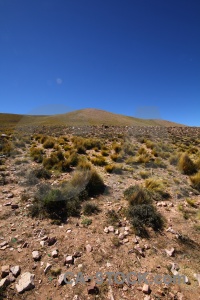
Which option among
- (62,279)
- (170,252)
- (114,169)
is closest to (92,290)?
(62,279)

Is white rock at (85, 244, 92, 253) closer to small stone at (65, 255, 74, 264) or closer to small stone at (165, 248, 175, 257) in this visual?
small stone at (65, 255, 74, 264)

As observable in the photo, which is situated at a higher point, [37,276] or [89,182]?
[89,182]

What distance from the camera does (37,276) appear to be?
10.7 feet

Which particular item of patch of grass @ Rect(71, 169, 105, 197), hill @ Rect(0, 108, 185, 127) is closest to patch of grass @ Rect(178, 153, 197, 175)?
patch of grass @ Rect(71, 169, 105, 197)

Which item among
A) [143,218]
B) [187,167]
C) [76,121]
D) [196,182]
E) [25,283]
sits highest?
[76,121]

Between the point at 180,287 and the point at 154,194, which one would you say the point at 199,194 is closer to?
the point at 154,194

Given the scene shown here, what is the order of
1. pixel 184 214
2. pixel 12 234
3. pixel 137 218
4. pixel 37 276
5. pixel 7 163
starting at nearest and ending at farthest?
pixel 37 276 < pixel 12 234 < pixel 137 218 < pixel 184 214 < pixel 7 163

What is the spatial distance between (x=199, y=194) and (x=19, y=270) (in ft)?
23.3

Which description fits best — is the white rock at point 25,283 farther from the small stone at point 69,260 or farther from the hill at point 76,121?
the hill at point 76,121

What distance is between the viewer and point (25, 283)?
3082 millimetres

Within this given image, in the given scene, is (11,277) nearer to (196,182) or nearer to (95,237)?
(95,237)

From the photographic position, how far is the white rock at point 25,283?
300 cm

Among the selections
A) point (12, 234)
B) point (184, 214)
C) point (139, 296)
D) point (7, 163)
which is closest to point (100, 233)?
point (139, 296)

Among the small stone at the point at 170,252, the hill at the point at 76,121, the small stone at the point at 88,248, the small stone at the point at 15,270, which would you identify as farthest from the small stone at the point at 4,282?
the hill at the point at 76,121
